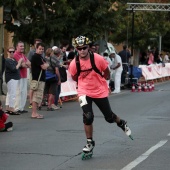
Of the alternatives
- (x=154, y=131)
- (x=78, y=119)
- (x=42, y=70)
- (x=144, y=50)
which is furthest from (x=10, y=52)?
(x=144, y=50)

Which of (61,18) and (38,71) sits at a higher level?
(61,18)

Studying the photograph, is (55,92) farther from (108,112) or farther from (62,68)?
(108,112)

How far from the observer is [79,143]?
10.9m

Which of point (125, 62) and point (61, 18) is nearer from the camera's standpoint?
point (61, 18)

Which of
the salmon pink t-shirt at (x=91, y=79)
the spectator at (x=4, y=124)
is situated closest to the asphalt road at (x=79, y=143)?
the spectator at (x=4, y=124)

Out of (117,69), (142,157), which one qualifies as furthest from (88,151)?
(117,69)

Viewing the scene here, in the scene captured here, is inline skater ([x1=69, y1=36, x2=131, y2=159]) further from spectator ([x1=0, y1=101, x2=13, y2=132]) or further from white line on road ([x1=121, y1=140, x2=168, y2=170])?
spectator ([x1=0, y1=101, x2=13, y2=132])

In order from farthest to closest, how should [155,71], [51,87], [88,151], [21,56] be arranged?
[155,71] < [51,87] < [21,56] < [88,151]

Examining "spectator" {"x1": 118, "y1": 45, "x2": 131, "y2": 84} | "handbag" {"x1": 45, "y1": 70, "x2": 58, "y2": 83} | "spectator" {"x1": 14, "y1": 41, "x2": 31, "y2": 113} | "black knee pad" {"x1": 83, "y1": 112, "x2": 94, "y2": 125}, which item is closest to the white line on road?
"black knee pad" {"x1": 83, "y1": 112, "x2": 94, "y2": 125}

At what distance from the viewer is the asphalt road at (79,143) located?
893 centimetres

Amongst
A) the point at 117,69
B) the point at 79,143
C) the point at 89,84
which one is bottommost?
the point at 79,143

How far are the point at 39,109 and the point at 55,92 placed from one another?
2.22 ft

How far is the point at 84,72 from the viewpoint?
31.4 feet

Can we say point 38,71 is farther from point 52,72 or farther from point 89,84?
point 89,84
